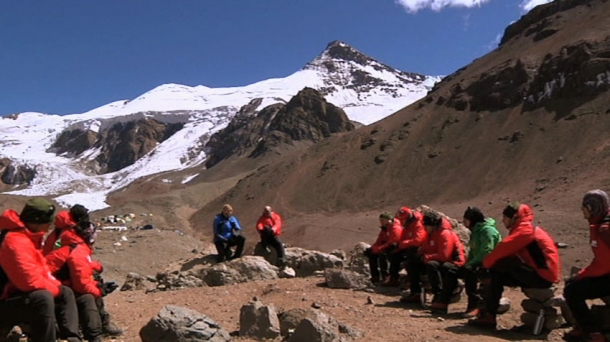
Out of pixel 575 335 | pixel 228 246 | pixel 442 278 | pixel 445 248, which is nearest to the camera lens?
pixel 575 335

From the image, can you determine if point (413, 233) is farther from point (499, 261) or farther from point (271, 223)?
point (271, 223)

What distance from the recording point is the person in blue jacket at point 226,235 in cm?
1312

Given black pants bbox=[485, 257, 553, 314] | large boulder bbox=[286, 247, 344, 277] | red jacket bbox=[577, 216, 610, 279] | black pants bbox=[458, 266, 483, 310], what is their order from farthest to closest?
large boulder bbox=[286, 247, 344, 277]
black pants bbox=[458, 266, 483, 310]
black pants bbox=[485, 257, 553, 314]
red jacket bbox=[577, 216, 610, 279]

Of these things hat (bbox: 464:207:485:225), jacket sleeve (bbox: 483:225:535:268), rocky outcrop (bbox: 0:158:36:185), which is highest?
rocky outcrop (bbox: 0:158:36:185)

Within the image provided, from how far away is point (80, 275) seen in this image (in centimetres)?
588

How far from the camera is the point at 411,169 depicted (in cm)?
5372

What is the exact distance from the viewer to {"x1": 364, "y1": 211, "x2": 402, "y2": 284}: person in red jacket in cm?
1037

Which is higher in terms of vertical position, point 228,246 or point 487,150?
point 487,150

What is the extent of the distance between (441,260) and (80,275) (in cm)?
517

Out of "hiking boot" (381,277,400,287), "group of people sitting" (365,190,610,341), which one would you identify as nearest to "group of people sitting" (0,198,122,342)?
"group of people sitting" (365,190,610,341)

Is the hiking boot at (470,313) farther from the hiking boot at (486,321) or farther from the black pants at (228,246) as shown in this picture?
the black pants at (228,246)

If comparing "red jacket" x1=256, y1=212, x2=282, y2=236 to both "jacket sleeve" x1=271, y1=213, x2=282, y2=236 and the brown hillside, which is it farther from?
the brown hillside

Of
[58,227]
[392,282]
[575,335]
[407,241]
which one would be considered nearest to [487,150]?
[392,282]

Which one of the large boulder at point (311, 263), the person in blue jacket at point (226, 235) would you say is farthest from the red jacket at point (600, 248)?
the person in blue jacket at point (226, 235)
